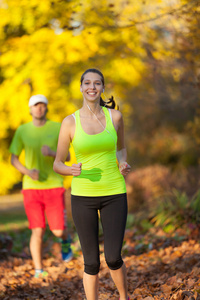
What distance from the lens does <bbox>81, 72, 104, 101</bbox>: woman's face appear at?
3.42 m

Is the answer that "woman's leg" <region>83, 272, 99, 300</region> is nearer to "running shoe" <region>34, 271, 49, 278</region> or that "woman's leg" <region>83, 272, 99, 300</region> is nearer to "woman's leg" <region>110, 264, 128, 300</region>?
"woman's leg" <region>110, 264, 128, 300</region>

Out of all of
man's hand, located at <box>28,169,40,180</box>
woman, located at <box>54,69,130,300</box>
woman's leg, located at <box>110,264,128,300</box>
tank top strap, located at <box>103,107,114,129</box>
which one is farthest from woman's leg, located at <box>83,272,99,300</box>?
man's hand, located at <box>28,169,40,180</box>

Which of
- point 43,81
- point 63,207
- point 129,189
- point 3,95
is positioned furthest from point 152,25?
point 129,189

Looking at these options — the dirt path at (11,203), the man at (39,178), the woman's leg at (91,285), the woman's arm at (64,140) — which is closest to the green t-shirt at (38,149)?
the man at (39,178)

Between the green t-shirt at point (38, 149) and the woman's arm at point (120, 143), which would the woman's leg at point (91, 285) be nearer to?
the woman's arm at point (120, 143)

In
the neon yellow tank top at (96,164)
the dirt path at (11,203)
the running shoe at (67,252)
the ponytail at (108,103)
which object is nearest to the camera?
the neon yellow tank top at (96,164)

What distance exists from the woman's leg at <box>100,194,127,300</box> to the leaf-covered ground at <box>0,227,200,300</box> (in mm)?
599

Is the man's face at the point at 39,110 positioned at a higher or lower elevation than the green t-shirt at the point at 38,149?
higher

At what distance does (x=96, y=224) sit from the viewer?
11.1 ft

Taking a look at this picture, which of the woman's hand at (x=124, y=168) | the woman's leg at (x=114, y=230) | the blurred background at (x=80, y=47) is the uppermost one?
the blurred background at (x=80, y=47)

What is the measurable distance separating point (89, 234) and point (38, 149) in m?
1.97

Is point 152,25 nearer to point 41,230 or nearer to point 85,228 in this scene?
point 41,230

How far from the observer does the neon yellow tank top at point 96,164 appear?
331 cm

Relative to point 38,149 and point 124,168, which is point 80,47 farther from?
point 124,168
